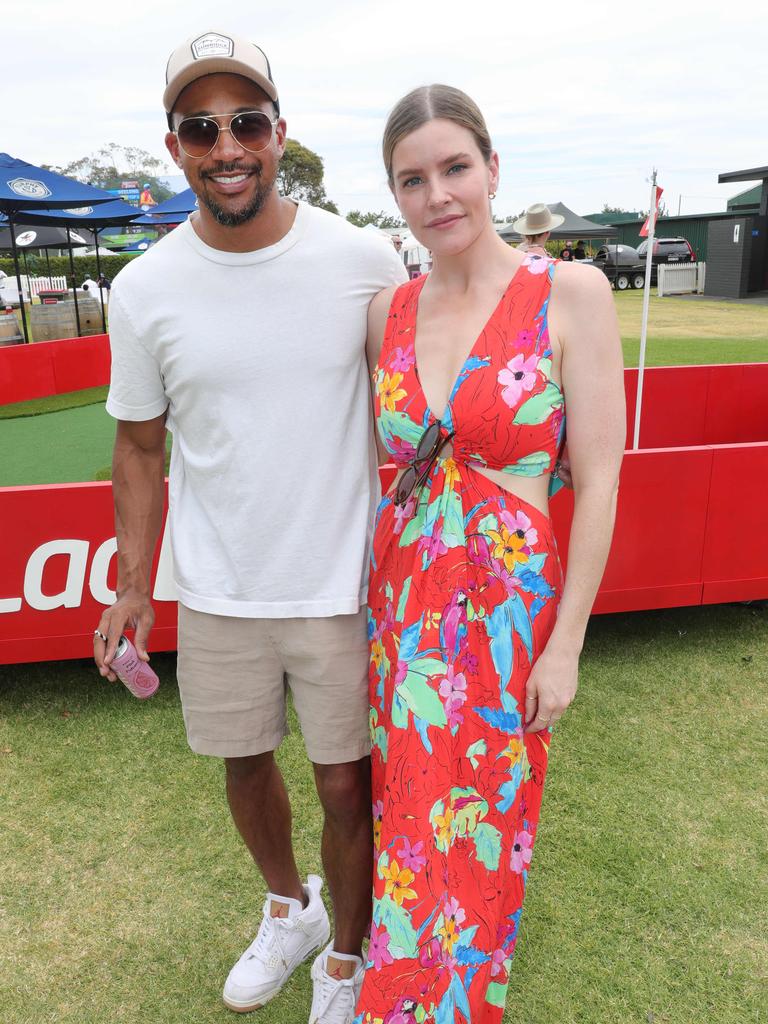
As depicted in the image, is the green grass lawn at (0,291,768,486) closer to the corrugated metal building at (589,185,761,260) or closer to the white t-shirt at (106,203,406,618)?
the white t-shirt at (106,203,406,618)

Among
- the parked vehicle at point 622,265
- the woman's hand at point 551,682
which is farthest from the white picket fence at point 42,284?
the woman's hand at point 551,682

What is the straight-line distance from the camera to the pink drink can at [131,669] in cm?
220

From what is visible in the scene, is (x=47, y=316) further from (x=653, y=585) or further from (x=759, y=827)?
(x=759, y=827)

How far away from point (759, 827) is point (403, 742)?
171 centimetres

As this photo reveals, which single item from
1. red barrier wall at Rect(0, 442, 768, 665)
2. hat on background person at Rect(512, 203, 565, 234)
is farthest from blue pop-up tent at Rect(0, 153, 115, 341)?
red barrier wall at Rect(0, 442, 768, 665)

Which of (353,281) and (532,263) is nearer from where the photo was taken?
(532,263)

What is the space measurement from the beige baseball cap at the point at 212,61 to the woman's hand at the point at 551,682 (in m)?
1.37

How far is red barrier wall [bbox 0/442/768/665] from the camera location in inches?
138

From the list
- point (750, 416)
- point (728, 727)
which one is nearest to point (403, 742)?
point (728, 727)

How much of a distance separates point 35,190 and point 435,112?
12392 millimetres

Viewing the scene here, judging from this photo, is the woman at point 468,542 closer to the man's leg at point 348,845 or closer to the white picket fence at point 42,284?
the man's leg at point 348,845

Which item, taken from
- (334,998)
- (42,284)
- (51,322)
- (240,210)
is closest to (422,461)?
(240,210)

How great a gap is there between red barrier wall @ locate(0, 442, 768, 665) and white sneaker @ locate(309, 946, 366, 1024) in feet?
5.82

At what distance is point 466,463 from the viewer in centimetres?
181
